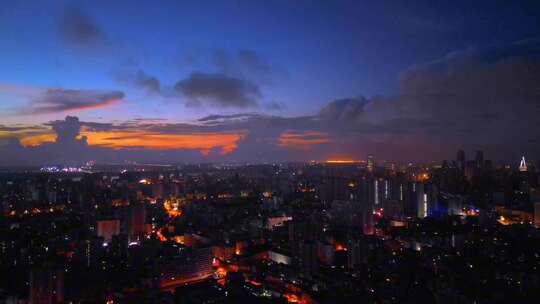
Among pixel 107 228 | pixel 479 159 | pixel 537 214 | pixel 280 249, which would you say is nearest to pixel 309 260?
pixel 280 249

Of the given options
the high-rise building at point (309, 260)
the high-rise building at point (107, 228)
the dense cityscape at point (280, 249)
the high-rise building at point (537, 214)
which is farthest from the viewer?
A: the high-rise building at point (537, 214)

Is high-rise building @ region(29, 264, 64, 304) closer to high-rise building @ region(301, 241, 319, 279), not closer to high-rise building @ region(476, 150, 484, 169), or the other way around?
high-rise building @ region(301, 241, 319, 279)

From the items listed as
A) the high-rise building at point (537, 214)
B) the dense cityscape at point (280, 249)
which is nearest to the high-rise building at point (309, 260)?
the dense cityscape at point (280, 249)

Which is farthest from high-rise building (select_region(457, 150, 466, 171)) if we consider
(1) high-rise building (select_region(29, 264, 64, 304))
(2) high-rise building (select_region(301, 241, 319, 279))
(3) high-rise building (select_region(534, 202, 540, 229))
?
(1) high-rise building (select_region(29, 264, 64, 304))

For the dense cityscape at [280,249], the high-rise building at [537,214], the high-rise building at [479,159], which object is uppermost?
the high-rise building at [479,159]

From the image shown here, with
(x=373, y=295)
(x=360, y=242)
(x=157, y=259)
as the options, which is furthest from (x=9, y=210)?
(x=373, y=295)

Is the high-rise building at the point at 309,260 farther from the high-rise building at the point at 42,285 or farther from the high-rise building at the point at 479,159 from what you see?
the high-rise building at the point at 479,159

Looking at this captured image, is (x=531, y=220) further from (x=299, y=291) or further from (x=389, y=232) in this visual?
(x=299, y=291)

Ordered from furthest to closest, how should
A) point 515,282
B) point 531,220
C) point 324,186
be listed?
point 324,186 < point 531,220 < point 515,282
